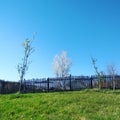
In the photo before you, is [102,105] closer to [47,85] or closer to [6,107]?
[6,107]

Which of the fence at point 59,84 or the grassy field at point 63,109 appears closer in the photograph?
the grassy field at point 63,109

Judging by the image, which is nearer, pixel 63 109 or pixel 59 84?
pixel 63 109

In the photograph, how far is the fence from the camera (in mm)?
31414

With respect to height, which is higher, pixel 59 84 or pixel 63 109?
pixel 59 84

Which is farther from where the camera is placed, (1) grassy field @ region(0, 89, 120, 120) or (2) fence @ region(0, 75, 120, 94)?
(2) fence @ region(0, 75, 120, 94)

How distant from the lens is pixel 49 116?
12.4 m

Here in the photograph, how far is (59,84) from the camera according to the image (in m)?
33.2

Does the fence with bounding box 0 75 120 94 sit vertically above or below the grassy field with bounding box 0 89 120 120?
above

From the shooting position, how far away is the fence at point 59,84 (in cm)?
3141

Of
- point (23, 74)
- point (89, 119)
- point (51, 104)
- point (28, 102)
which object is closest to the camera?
point (89, 119)

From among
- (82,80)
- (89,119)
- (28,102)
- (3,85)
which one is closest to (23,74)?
(3,85)

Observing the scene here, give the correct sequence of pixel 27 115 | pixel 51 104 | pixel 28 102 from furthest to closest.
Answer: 1. pixel 28 102
2. pixel 51 104
3. pixel 27 115

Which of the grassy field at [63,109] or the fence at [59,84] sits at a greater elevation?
the fence at [59,84]

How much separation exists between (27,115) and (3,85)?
1913cm
